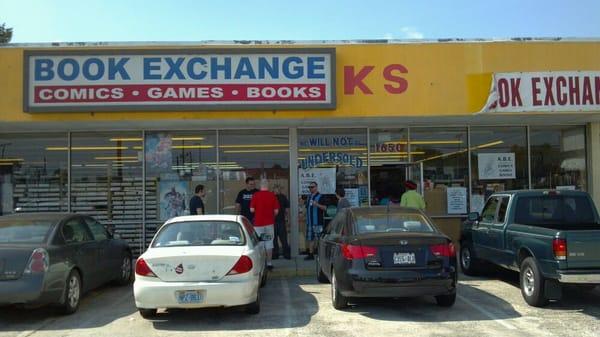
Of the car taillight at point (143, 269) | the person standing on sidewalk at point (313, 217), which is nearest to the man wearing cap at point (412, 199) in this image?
the person standing on sidewalk at point (313, 217)

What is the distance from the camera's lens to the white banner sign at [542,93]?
13.0 meters

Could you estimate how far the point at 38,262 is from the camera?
25.8 ft

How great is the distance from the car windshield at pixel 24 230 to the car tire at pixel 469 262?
7.63 meters

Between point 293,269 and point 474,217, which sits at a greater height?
point 474,217

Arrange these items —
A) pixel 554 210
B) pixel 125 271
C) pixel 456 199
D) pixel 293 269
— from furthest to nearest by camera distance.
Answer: pixel 456 199, pixel 293 269, pixel 125 271, pixel 554 210

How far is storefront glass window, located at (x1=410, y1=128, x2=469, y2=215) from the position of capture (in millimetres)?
14953

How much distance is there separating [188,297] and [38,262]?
2.16 metres

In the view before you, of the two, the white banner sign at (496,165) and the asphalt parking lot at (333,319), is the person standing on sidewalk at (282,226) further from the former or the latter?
the white banner sign at (496,165)

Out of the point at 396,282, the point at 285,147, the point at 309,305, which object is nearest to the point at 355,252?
the point at 396,282

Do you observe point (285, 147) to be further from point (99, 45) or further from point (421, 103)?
point (99, 45)

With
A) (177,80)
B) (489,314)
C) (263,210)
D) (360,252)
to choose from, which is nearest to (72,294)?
(360,252)

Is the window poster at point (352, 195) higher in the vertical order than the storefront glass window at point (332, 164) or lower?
lower

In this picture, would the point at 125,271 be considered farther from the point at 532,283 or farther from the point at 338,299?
the point at 532,283

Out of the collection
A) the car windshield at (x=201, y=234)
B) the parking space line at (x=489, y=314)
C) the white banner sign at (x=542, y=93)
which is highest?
the white banner sign at (x=542, y=93)
